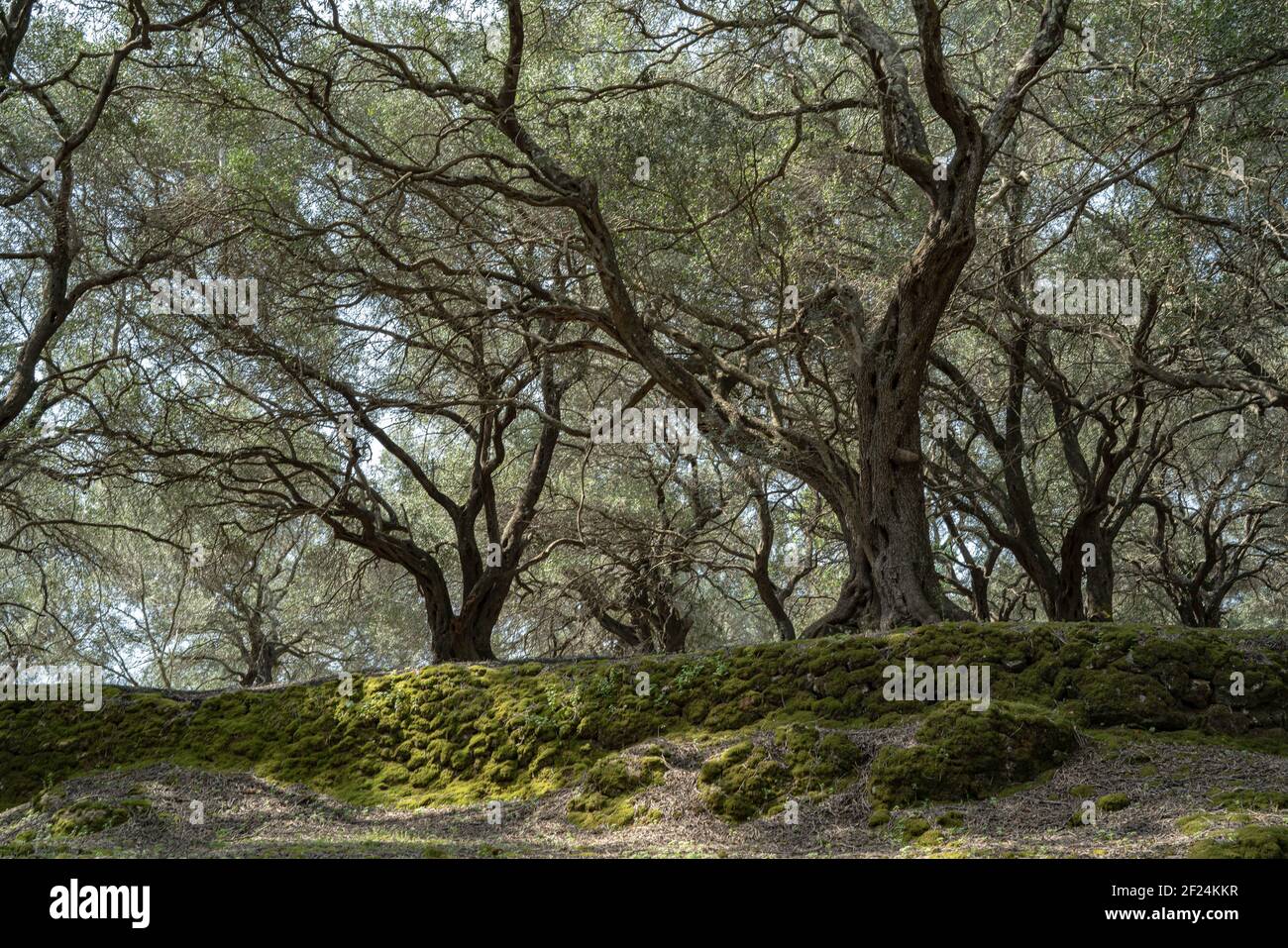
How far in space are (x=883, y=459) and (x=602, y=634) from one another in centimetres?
798

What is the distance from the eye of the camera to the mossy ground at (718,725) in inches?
262

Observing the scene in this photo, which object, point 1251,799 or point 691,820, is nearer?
point 1251,799

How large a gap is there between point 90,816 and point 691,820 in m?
4.01

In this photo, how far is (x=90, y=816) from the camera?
689cm

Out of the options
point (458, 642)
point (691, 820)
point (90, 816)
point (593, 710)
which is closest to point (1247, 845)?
point (691, 820)

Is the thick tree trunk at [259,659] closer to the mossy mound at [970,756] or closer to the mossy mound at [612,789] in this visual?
the mossy mound at [612,789]

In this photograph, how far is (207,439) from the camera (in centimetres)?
1127

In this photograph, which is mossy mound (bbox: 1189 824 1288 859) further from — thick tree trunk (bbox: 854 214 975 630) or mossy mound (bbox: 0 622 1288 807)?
thick tree trunk (bbox: 854 214 975 630)

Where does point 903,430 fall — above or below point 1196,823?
above

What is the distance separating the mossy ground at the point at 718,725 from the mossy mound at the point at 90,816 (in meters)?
1.25

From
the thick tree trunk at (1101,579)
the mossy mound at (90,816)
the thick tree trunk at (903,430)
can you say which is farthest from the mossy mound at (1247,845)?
the thick tree trunk at (1101,579)

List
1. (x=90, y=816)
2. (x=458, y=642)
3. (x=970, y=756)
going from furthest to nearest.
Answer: (x=458, y=642), (x=90, y=816), (x=970, y=756)

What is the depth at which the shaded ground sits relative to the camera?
18.0ft

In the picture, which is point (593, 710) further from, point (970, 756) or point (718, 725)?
point (970, 756)
